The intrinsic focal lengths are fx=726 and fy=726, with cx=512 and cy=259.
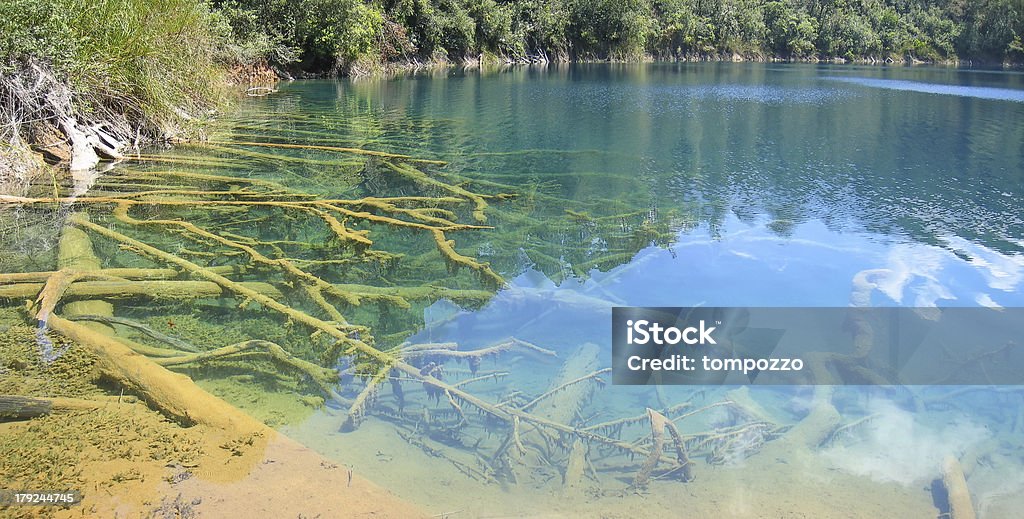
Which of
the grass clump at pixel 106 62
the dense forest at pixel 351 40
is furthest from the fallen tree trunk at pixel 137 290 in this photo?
the grass clump at pixel 106 62

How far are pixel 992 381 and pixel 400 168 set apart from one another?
9.57 m

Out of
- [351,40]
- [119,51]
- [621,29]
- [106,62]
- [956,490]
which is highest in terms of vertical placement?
[621,29]

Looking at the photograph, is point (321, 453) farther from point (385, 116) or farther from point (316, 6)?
point (316, 6)

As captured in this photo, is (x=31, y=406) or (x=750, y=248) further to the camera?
(x=750, y=248)

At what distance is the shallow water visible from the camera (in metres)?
4.26

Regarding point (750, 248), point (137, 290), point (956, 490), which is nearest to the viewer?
point (956, 490)

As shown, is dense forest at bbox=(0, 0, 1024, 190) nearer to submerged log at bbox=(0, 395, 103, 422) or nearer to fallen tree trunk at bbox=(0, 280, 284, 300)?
fallen tree trunk at bbox=(0, 280, 284, 300)

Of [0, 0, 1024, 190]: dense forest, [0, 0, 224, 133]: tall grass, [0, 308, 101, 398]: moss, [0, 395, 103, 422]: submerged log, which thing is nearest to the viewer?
[0, 395, 103, 422]: submerged log

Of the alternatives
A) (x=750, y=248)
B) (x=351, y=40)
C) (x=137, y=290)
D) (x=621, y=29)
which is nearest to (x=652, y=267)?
(x=750, y=248)

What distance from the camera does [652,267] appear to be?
829 centimetres

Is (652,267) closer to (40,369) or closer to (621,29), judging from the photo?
(40,369)

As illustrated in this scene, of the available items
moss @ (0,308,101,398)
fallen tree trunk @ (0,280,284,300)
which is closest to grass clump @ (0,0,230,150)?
fallen tree trunk @ (0,280,284,300)

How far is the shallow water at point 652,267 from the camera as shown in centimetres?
426

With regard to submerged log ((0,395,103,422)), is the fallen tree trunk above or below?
above
